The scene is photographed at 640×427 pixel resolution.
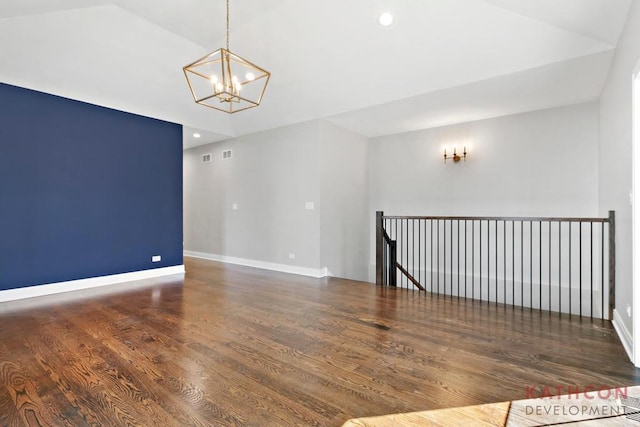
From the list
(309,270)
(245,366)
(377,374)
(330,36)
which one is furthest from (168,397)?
(330,36)

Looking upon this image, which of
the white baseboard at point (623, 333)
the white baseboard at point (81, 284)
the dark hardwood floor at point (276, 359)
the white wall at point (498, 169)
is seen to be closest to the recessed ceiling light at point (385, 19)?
the white wall at point (498, 169)

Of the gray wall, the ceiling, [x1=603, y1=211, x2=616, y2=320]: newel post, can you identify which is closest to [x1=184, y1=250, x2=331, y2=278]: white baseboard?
the gray wall

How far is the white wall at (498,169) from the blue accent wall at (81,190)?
448cm

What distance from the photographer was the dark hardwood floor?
1.91 meters

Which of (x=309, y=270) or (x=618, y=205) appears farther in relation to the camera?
(x=309, y=270)

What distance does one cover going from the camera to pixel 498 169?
5812 mm

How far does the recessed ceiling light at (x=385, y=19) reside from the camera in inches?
148

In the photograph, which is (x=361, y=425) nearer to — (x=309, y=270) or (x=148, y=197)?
(x=309, y=270)

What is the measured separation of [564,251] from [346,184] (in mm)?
3971

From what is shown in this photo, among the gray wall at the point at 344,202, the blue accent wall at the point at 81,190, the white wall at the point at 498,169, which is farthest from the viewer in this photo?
the gray wall at the point at 344,202

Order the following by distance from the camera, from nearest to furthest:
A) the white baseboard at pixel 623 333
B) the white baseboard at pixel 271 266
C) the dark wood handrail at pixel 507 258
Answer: the white baseboard at pixel 623 333 < the dark wood handrail at pixel 507 258 < the white baseboard at pixel 271 266

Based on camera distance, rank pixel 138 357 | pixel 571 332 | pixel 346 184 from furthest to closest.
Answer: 1. pixel 346 184
2. pixel 571 332
3. pixel 138 357

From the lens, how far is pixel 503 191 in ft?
18.9

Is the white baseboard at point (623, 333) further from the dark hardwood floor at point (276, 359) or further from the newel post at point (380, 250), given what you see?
the newel post at point (380, 250)
